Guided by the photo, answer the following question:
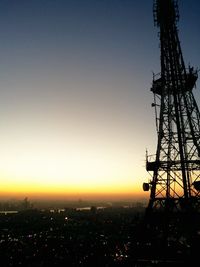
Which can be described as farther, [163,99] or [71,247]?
[71,247]

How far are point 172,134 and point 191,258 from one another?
1175cm

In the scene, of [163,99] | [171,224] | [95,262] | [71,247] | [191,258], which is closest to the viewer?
[191,258]

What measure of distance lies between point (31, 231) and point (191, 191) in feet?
417

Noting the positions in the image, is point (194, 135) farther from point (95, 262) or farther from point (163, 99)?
point (95, 262)

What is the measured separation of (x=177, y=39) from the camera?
1171 inches

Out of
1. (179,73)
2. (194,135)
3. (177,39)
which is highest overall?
(177,39)

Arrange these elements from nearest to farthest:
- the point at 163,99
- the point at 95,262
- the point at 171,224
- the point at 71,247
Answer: the point at 171,224 < the point at 163,99 < the point at 95,262 < the point at 71,247

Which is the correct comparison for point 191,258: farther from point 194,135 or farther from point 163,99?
point 163,99

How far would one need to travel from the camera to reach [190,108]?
28.3 metres

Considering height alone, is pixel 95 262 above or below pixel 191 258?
below

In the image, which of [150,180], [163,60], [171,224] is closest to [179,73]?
[163,60]

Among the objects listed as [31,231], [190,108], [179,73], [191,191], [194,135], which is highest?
[179,73]

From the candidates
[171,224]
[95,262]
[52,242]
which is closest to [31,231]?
[52,242]

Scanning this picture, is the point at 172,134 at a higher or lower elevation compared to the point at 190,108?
lower
